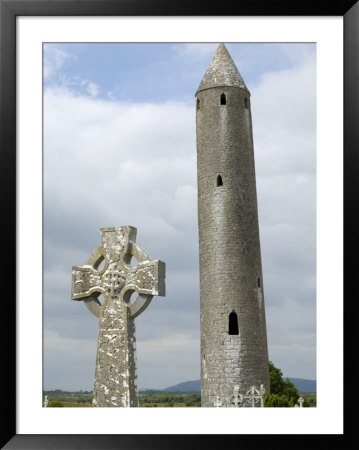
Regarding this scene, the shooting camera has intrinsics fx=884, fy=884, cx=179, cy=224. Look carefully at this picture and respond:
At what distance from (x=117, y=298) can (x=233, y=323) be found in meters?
20.1

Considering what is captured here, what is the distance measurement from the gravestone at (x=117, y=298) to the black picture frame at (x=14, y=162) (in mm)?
4814

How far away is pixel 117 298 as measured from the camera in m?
14.3

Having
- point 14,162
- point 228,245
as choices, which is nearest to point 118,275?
point 14,162

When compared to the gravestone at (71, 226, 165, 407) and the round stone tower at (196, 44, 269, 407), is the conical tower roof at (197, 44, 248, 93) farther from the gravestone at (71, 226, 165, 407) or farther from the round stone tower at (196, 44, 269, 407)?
the gravestone at (71, 226, 165, 407)

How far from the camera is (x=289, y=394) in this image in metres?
38.3

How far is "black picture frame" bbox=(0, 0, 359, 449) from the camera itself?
8.93 meters

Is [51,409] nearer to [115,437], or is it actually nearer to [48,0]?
[115,437]

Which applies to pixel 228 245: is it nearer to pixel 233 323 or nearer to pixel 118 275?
pixel 233 323

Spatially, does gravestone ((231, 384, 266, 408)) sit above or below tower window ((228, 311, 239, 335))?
below

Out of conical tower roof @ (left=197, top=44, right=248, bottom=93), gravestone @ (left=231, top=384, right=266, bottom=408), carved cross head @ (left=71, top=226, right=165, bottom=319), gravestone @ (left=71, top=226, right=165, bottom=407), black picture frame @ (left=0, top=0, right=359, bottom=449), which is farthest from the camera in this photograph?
conical tower roof @ (left=197, top=44, right=248, bottom=93)

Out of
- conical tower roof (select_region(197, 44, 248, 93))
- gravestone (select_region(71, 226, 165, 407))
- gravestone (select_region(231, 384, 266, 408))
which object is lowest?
gravestone (select_region(231, 384, 266, 408))

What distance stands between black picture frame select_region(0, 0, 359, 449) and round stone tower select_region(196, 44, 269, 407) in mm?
23946

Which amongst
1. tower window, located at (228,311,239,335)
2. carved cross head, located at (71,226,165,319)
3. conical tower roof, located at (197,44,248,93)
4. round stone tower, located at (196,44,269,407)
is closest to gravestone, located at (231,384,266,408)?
round stone tower, located at (196,44,269,407)

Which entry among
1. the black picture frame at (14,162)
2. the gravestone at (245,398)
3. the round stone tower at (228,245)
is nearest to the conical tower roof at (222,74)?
the round stone tower at (228,245)
